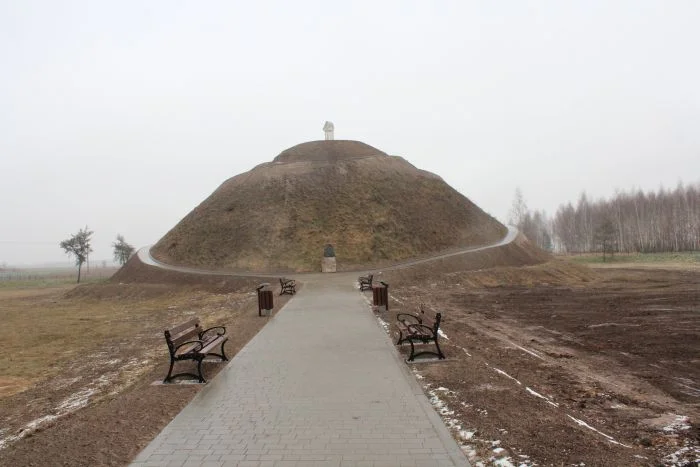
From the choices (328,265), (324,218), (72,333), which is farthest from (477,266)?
(72,333)

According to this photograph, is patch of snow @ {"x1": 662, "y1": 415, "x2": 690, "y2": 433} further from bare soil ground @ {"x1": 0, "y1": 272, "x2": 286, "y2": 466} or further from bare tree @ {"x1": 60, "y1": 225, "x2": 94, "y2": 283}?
bare tree @ {"x1": 60, "y1": 225, "x2": 94, "y2": 283}

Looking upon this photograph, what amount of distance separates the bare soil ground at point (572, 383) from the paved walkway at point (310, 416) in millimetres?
469

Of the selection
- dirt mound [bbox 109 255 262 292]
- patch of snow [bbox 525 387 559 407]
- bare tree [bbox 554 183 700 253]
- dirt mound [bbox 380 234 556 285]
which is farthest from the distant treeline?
patch of snow [bbox 525 387 559 407]

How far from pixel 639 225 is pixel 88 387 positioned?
277 ft

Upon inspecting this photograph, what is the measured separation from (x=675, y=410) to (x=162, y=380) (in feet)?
24.4

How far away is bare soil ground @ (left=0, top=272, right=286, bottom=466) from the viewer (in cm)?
462

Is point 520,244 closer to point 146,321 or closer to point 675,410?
point 146,321

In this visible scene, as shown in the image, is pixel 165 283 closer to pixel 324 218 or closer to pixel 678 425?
pixel 324 218

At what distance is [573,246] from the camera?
299 feet

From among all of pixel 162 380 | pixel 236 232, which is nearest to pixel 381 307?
pixel 162 380

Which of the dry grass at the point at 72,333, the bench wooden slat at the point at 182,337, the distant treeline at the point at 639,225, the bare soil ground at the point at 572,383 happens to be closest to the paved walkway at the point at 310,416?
the bare soil ground at the point at 572,383

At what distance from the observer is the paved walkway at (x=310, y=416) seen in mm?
4113

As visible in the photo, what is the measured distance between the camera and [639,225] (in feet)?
240

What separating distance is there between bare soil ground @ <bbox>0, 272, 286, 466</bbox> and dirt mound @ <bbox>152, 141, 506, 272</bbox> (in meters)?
18.5
